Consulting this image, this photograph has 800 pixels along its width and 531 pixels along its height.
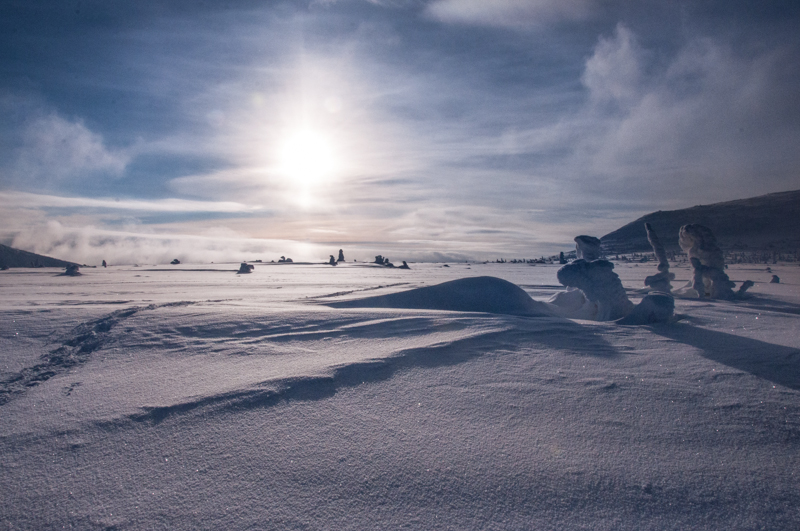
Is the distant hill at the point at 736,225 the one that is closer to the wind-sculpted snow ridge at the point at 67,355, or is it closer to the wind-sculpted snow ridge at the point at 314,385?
the wind-sculpted snow ridge at the point at 314,385

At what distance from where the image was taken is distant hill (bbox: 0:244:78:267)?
16.2m

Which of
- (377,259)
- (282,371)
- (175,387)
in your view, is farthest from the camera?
(377,259)

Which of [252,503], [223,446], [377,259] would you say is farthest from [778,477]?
[377,259]

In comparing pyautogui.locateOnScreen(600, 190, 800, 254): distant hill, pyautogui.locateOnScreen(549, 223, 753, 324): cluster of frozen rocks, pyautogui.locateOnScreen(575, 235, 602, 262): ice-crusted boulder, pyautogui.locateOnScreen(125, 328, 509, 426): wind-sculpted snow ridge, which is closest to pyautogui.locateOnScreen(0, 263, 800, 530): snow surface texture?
pyautogui.locateOnScreen(125, 328, 509, 426): wind-sculpted snow ridge

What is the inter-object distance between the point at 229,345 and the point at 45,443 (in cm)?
136

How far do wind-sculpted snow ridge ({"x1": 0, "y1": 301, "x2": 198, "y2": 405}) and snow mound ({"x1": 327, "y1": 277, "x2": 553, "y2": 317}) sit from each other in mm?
2428

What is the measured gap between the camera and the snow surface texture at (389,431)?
1.19 m

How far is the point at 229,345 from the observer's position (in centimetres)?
289

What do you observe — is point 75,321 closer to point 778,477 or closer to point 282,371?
point 282,371

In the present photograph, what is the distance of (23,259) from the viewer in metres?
16.9

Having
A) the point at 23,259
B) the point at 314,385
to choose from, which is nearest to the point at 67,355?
the point at 314,385

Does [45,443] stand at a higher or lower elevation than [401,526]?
higher

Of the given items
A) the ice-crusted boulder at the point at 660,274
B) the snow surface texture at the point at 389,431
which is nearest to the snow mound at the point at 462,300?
the snow surface texture at the point at 389,431

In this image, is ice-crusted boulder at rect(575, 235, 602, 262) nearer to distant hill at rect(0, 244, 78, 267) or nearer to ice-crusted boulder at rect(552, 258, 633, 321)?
ice-crusted boulder at rect(552, 258, 633, 321)
